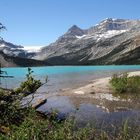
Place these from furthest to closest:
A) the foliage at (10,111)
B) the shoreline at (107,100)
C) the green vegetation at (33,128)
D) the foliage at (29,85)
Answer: the shoreline at (107,100), the foliage at (29,85), the foliage at (10,111), the green vegetation at (33,128)

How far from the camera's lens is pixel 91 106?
26656 mm

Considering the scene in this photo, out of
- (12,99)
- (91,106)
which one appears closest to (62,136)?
(12,99)

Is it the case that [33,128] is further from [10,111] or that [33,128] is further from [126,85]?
[126,85]

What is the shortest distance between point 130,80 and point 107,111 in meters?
16.0

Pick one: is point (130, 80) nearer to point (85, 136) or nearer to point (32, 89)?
point (32, 89)

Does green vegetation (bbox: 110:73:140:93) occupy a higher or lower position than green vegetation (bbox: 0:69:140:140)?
lower

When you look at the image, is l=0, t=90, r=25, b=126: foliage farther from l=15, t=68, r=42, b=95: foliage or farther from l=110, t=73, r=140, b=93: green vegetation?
l=110, t=73, r=140, b=93: green vegetation

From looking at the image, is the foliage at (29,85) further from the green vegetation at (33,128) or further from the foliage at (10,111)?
the foliage at (10,111)

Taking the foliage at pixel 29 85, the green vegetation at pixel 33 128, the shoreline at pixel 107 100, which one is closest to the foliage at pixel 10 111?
the green vegetation at pixel 33 128

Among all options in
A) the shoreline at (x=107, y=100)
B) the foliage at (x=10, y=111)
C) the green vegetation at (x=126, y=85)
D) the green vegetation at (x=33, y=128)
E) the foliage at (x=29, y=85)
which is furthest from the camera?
the green vegetation at (x=126, y=85)

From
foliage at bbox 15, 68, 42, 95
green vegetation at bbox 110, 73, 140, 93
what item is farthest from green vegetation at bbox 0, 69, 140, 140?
green vegetation at bbox 110, 73, 140, 93

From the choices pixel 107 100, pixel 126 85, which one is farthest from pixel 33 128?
pixel 126 85

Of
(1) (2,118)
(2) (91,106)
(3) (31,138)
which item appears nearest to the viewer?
(3) (31,138)

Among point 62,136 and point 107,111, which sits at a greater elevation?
point 62,136
